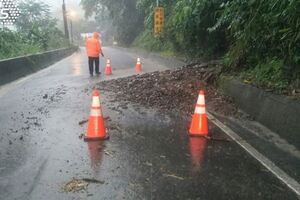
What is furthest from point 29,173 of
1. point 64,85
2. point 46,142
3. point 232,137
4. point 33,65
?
point 33,65

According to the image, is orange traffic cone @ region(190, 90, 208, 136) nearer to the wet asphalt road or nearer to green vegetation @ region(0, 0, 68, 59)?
the wet asphalt road

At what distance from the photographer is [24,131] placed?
303 inches

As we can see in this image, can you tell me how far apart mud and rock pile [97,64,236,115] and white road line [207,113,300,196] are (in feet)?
5.23

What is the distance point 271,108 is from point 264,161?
7.19 feet

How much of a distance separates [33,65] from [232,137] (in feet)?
50.7

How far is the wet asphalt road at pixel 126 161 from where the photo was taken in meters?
4.83

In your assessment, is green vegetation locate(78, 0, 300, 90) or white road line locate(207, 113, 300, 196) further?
green vegetation locate(78, 0, 300, 90)

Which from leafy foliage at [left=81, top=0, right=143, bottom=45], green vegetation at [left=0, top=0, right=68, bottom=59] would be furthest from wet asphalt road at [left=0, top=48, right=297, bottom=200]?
leafy foliage at [left=81, top=0, right=143, bottom=45]

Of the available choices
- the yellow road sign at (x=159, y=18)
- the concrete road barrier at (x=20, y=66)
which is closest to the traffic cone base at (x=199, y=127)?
the concrete road barrier at (x=20, y=66)

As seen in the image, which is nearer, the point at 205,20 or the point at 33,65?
the point at 205,20

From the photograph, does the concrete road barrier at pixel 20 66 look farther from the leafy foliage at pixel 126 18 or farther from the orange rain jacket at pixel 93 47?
the leafy foliage at pixel 126 18

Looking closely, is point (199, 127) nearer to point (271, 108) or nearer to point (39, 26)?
point (271, 108)

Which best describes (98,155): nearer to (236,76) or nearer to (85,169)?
(85,169)

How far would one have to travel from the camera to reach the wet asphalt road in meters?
4.83
